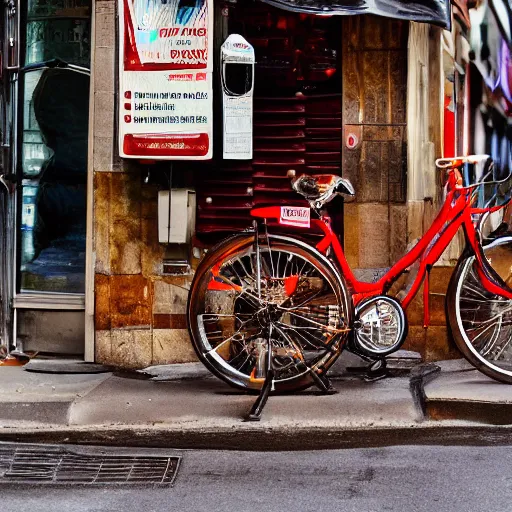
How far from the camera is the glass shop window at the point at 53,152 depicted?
8.32m

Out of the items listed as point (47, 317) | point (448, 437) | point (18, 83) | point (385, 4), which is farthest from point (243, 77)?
point (448, 437)

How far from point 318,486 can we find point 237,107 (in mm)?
3302

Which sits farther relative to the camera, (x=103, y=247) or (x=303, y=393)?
(x=103, y=247)

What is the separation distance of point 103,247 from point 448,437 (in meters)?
3.09

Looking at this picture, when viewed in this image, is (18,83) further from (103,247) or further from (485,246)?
(485,246)

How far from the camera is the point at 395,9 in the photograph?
23.5ft

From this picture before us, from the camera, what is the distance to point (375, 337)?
7027 mm

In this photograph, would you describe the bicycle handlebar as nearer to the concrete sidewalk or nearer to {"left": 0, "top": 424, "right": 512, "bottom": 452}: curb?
the concrete sidewalk

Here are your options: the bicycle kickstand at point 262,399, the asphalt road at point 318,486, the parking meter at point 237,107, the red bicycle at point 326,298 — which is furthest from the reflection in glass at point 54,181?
the asphalt road at point 318,486

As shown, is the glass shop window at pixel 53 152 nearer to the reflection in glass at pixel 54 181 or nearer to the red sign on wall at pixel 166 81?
the reflection in glass at pixel 54 181

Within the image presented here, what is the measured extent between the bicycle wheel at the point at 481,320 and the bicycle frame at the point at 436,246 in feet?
0.35

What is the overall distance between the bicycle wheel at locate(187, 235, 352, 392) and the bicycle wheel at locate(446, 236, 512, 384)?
75 centimetres

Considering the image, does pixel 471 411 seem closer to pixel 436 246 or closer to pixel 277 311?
pixel 436 246

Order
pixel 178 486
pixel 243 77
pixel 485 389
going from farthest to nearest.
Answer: pixel 243 77 → pixel 485 389 → pixel 178 486
